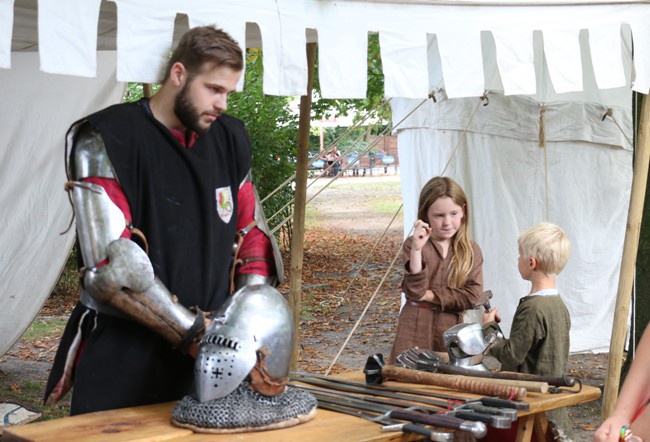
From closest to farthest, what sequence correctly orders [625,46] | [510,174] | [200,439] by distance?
[200,439]
[625,46]
[510,174]

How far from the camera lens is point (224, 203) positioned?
3.02 m

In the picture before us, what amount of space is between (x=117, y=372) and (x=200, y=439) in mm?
525

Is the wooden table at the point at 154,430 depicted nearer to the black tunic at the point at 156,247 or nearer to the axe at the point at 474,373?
the black tunic at the point at 156,247

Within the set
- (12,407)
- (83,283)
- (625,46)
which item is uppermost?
(625,46)

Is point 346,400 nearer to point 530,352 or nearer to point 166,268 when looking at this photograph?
point 166,268

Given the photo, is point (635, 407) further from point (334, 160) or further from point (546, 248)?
point (334, 160)

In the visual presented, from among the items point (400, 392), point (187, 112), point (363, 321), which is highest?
point (187, 112)

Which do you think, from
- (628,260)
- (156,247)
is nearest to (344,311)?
(628,260)

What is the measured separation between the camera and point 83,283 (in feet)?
9.02

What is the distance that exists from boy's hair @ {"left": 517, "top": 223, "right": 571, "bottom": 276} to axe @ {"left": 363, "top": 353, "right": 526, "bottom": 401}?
774 millimetres

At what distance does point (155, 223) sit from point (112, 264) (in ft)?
0.76

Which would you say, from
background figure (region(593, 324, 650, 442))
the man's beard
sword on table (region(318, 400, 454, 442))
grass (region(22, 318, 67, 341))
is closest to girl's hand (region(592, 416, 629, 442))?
background figure (region(593, 324, 650, 442))

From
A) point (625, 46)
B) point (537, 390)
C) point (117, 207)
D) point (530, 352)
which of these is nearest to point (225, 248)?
point (117, 207)

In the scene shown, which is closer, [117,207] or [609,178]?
[117,207]
